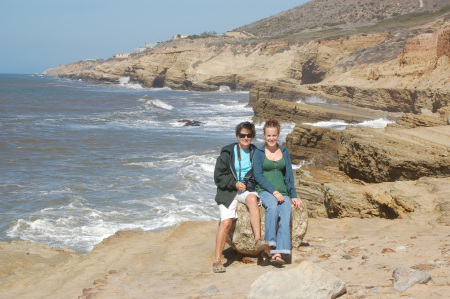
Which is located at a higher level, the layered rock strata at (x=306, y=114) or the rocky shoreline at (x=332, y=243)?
the layered rock strata at (x=306, y=114)

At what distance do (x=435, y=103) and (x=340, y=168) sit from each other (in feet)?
50.9

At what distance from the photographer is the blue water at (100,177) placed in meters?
10.4

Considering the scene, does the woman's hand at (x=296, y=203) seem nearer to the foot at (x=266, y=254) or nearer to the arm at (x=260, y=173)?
the arm at (x=260, y=173)

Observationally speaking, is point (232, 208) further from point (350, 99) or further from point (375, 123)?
point (350, 99)

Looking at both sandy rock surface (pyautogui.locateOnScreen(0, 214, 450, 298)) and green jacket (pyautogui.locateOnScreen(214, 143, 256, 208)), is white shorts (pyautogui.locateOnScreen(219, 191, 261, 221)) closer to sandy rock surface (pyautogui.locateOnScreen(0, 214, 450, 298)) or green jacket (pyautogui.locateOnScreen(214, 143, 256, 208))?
green jacket (pyautogui.locateOnScreen(214, 143, 256, 208))

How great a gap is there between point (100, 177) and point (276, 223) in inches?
425

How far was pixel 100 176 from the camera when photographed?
1495cm

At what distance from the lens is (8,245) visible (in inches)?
306

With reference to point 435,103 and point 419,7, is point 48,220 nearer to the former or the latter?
point 435,103

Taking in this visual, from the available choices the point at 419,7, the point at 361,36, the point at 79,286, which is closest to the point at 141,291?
the point at 79,286

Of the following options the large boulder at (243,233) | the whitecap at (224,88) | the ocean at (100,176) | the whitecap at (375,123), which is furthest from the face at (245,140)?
the whitecap at (224,88)

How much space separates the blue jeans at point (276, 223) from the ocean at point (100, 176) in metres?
5.15

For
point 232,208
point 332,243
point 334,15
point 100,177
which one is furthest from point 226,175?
point 334,15

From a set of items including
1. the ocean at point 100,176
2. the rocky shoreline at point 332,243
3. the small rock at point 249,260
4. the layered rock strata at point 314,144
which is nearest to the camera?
the rocky shoreline at point 332,243
